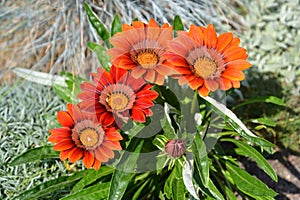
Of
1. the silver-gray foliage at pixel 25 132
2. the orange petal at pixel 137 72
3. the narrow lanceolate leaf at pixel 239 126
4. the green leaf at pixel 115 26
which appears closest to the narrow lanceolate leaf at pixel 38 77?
the silver-gray foliage at pixel 25 132

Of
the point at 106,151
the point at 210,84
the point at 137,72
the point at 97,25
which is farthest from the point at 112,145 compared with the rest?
the point at 97,25

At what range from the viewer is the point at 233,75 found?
1443 mm

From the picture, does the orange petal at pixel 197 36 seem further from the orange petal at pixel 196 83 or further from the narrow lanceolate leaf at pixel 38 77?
the narrow lanceolate leaf at pixel 38 77

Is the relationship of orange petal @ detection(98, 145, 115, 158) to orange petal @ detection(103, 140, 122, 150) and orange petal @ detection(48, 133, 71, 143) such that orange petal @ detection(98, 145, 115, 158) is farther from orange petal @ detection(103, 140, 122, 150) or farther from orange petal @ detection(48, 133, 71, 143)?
orange petal @ detection(48, 133, 71, 143)

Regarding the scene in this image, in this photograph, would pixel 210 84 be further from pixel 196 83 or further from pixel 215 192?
pixel 215 192

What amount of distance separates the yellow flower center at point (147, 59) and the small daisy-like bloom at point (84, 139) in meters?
0.23

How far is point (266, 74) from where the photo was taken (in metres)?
2.58

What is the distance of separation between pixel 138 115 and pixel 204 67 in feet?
0.85

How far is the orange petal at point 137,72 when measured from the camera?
1.45 meters

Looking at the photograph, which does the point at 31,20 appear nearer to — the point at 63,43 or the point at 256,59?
the point at 63,43

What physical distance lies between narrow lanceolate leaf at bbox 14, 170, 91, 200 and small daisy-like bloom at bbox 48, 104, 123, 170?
0.96 ft

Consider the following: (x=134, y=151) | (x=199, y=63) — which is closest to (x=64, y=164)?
(x=134, y=151)

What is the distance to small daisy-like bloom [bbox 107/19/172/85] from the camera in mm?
1470

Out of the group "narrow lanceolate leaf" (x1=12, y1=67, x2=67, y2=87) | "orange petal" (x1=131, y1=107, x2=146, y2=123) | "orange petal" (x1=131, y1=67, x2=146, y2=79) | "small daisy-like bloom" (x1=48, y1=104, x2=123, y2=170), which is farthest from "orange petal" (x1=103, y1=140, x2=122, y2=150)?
"narrow lanceolate leaf" (x1=12, y1=67, x2=67, y2=87)
